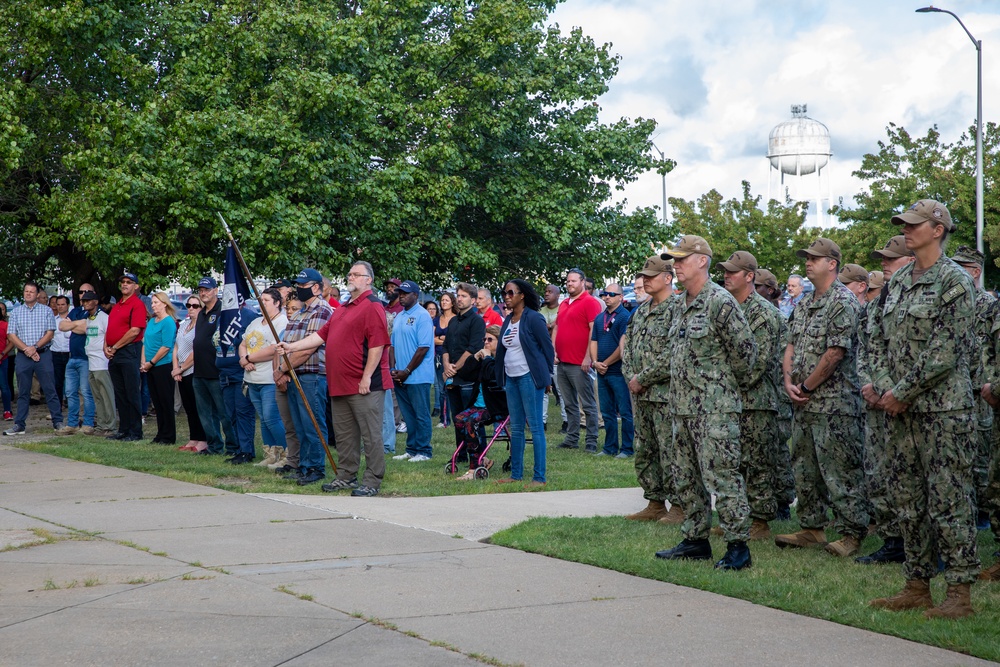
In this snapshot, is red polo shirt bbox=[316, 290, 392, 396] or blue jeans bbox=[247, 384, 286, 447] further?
blue jeans bbox=[247, 384, 286, 447]

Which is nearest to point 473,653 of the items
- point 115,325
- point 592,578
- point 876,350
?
point 592,578

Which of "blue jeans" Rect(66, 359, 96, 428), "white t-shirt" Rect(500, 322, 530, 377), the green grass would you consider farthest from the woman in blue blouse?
the green grass

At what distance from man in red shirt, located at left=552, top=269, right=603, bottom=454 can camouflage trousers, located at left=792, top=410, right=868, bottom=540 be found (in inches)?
236

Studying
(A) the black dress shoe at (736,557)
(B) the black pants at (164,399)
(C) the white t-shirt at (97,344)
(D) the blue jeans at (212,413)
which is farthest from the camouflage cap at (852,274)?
(C) the white t-shirt at (97,344)

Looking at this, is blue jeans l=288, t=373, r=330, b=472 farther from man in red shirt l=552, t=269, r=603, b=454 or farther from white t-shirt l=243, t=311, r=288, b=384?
man in red shirt l=552, t=269, r=603, b=454

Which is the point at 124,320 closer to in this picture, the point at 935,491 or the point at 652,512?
the point at 652,512

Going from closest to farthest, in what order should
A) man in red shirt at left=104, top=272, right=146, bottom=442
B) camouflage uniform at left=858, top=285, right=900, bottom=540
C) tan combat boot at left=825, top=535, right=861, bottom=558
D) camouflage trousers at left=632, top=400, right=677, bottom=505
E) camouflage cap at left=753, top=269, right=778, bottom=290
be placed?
camouflage uniform at left=858, top=285, right=900, bottom=540, tan combat boot at left=825, top=535, right=861, bottom=558, camouflage trousers at left=632, top=400, right=677, bottom=505, camouflage cap at left=753, top=269, right=778, bottom=290, man in red shirt at left=104, top=272, right=146, bottom=442

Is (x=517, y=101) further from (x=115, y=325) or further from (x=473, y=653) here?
(x=473, y=653)

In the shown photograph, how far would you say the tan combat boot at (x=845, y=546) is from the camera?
7.11 m

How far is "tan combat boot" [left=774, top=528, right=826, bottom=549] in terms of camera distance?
24.2 ft

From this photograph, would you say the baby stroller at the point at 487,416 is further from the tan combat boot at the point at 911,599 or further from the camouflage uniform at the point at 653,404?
the tan combat boot at the point at 911,599

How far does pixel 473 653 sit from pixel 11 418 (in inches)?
624

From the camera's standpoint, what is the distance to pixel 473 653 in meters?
4.88

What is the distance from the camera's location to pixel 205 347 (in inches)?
503
